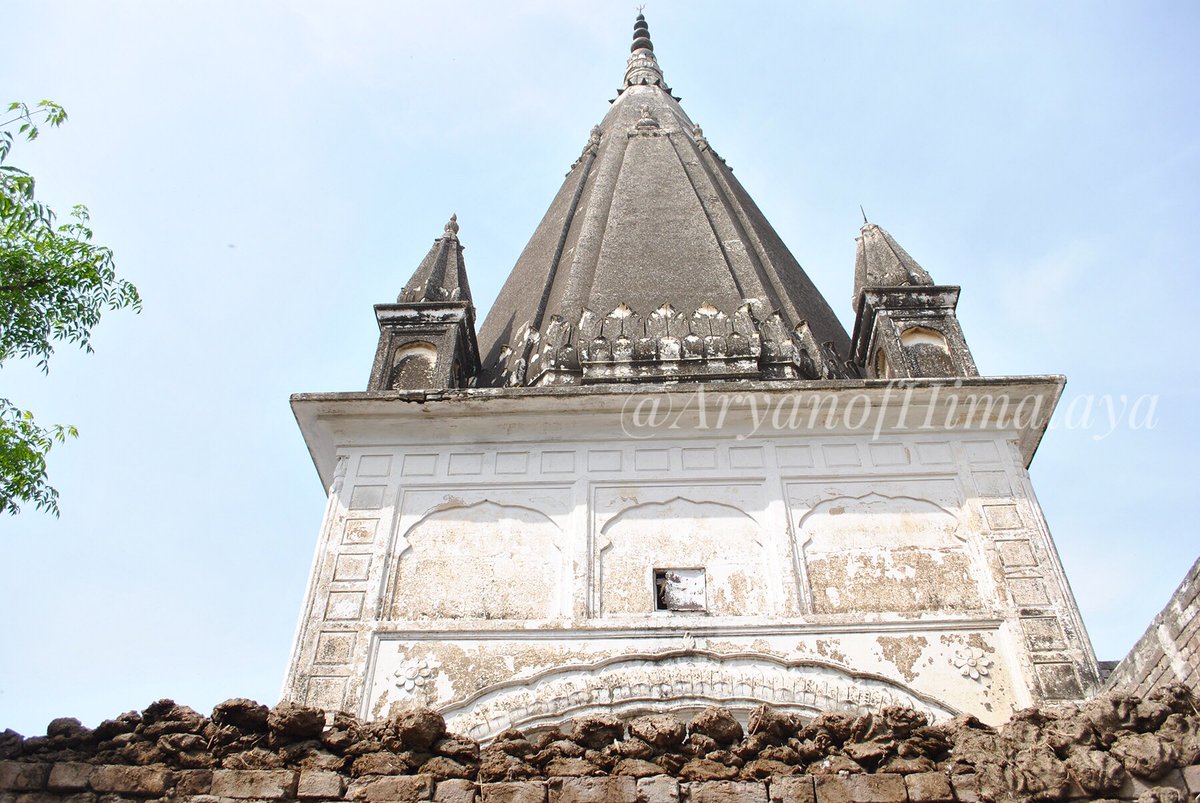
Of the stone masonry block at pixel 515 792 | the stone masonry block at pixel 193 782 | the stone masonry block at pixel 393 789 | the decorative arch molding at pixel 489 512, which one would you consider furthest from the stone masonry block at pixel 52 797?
the decorative arch molding at pixel 489 512

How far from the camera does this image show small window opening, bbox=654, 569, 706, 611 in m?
7.14

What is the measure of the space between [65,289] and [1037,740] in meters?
7.40

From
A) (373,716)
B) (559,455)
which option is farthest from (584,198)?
(373,716)

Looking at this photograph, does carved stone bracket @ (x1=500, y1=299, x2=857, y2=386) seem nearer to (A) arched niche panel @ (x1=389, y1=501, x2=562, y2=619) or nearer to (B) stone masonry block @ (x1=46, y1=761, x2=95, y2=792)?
(A) arched niche panel @ (x1=389, y1=501, x2=562, y2=619)

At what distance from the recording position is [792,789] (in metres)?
4.34

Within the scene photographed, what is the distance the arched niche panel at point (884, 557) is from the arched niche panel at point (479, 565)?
1.90 m

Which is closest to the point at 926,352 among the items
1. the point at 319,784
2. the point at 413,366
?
the point at 413,366

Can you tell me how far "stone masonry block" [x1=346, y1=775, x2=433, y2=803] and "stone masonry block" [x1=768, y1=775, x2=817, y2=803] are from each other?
146 centimetres

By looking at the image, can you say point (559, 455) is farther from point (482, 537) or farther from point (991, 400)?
point (991, 400)

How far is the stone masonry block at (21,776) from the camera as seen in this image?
14.5 ft

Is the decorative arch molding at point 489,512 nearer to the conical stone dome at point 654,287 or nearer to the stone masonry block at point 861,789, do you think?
the conical stone dome at point 654,287

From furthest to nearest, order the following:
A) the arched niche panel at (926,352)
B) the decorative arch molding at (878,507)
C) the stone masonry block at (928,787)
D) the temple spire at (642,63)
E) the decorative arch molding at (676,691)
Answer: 1. the temple spire at (642,63)
2. the arched niche panel at (926,352)
3. the decorative arch molding at (878,507)
4. the decorative arch molding at (676,691)
5. the stone masonry block at (928,787)

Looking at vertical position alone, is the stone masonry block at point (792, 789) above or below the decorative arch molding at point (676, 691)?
below

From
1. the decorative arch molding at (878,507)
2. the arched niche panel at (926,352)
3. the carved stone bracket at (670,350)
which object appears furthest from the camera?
the carved stone bracket at (670,350)
